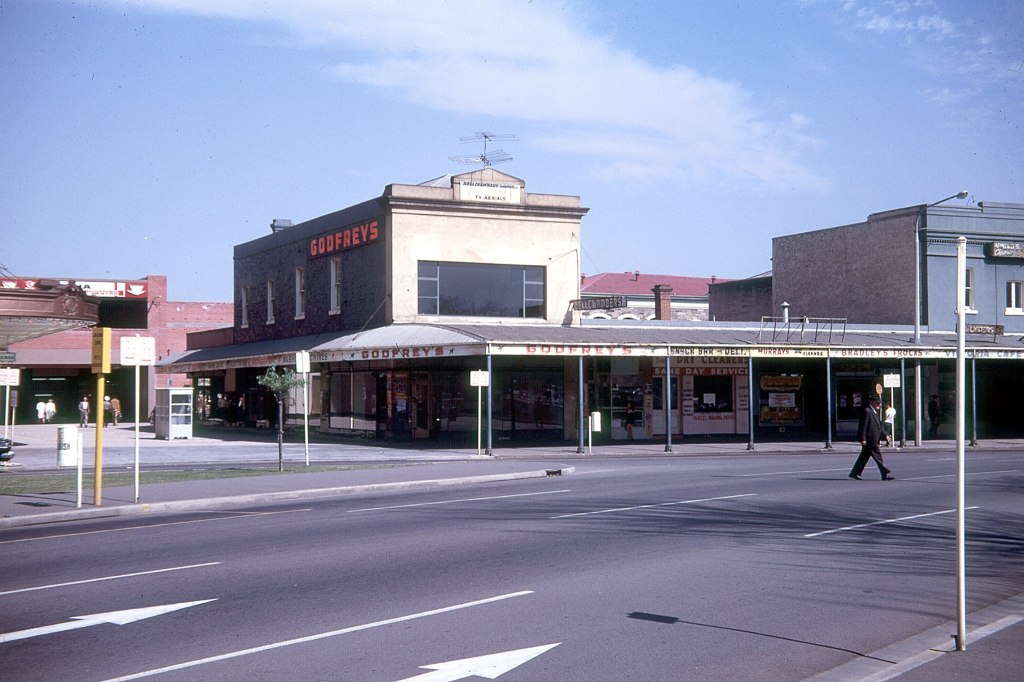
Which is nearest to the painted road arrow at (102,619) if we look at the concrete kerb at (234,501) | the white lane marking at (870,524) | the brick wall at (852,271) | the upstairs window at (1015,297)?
the white lane marking at (870,524)

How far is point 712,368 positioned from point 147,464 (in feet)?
70.3

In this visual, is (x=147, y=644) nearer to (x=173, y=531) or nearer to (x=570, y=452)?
(x=173, y=531)

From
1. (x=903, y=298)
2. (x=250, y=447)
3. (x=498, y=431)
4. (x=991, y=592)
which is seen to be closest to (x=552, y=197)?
(x=498, y=431)

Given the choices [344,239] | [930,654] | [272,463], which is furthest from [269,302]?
[930,654]

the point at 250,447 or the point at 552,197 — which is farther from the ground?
the point at 552,197

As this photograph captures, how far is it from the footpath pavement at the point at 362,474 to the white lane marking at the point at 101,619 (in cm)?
544

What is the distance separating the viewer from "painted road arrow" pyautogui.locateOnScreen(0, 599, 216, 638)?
25.7 feet

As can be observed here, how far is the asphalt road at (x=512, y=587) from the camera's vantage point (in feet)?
23.1

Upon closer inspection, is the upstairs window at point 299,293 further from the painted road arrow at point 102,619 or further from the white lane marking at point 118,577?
the painted road arrow at point 102,619

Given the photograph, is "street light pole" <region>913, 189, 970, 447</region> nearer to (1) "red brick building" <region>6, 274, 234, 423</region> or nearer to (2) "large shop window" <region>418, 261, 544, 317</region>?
(2) "large shop window" <region>418, 261, 544, 317</region>

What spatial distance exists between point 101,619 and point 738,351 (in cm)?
2807

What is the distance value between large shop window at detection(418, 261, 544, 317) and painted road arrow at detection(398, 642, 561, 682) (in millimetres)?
29253

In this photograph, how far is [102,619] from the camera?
828 cm

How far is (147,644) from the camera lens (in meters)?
7.46
